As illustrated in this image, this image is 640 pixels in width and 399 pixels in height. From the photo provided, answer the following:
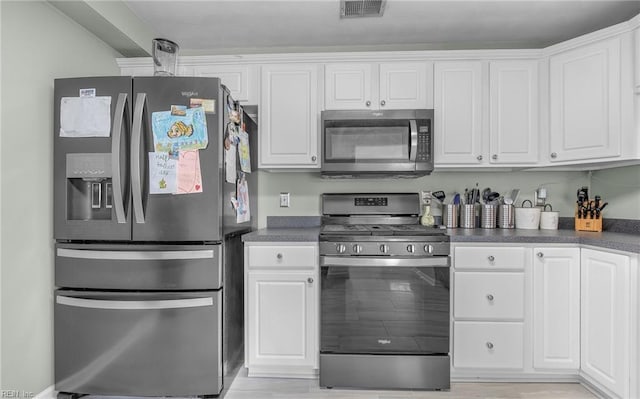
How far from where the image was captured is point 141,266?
6.01ft

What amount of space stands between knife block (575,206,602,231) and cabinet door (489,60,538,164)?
57cm

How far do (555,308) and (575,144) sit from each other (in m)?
1.06

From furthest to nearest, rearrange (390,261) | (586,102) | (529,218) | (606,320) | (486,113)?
(529,218), (486,113), (586,102), (390,261), (606,320)

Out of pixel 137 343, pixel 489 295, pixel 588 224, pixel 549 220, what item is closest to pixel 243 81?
pixel 137 343

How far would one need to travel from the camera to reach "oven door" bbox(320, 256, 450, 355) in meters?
2.05

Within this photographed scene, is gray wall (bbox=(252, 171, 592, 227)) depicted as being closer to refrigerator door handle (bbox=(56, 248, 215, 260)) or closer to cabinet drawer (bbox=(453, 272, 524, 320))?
cabinet drawer (bbox=(453, 272, 524, 320))

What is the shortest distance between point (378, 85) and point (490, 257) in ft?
4.49

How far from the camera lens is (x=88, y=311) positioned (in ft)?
6.04

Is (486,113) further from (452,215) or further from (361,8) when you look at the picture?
(361,8)

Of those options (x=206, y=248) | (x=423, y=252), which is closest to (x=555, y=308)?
(x=423, y=252)

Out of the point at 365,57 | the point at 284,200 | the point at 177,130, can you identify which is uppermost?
the point at 365,57

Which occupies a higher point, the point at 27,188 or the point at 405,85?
the point at 405,85

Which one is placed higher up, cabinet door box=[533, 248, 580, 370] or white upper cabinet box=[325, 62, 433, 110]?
white upper cabinet box=[325, 62, 433, 110]

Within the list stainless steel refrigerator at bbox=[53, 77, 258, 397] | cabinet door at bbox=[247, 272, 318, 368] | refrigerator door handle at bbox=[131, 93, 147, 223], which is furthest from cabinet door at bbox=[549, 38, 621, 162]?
refrigerator door handle at bbox=[131, 93, 147, 223]
